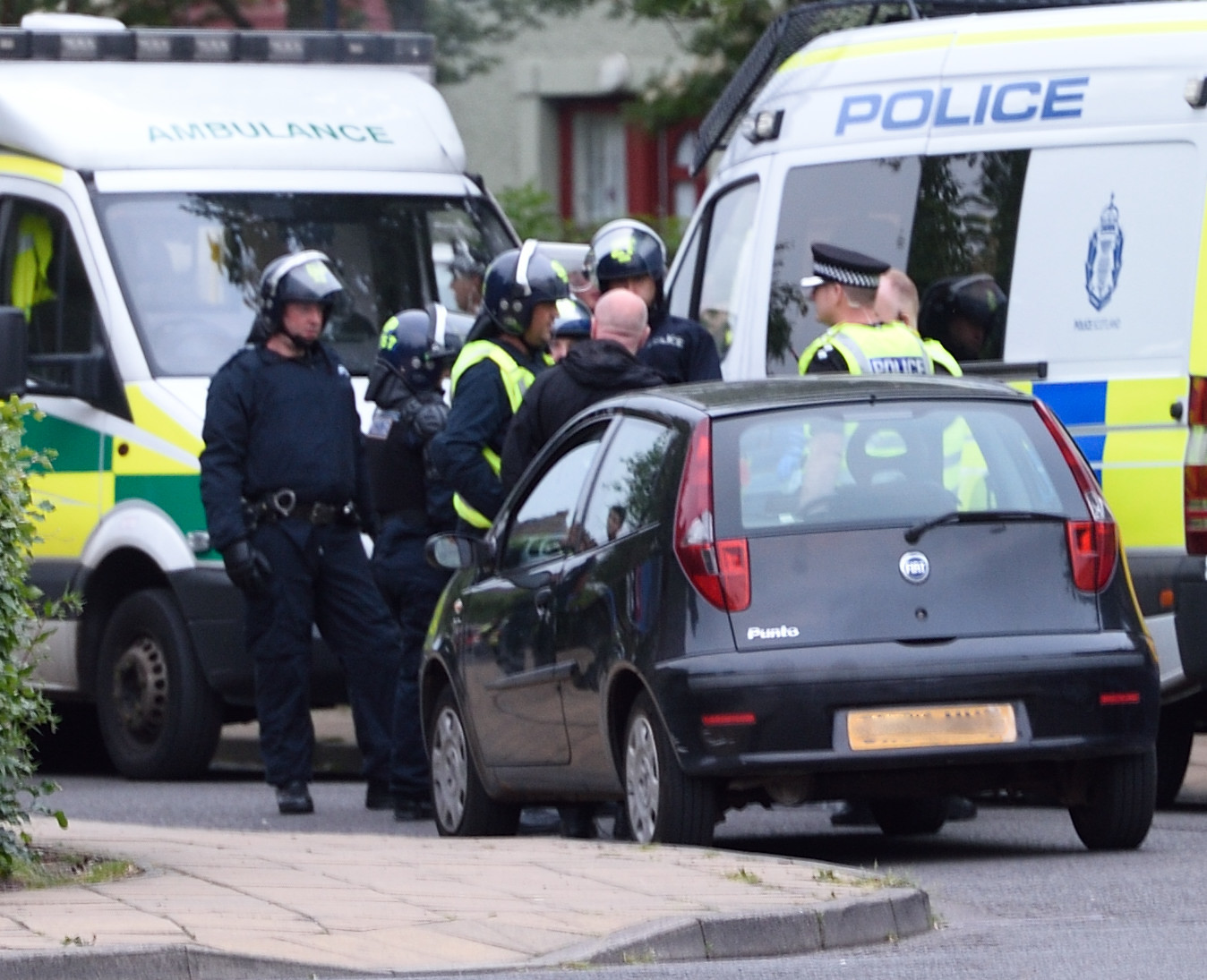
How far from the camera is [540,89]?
27453 mm

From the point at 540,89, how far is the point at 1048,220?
1761 centimetres

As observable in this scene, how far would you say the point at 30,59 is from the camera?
42.6 ft

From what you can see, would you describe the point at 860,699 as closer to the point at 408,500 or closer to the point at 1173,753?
the point at 1173,753

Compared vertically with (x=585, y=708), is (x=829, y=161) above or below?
above

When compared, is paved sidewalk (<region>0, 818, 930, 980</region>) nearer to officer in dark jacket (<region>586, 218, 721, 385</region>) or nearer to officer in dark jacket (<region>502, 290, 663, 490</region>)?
officer in dark jacket (<region>502, 290, 663, 490</region>)

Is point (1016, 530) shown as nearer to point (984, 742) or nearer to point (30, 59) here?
point (984, 742)

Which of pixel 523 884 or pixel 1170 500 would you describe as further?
pixel 1170 500

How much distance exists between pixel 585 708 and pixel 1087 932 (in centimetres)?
216

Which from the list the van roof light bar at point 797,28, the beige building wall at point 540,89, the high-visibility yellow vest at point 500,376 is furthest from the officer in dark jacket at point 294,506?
the beige building wall at point 540,89

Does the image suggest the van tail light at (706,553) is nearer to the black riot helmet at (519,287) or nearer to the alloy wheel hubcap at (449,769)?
the alloy wheel hubcap at (449,769)

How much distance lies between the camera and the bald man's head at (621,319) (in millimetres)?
9750

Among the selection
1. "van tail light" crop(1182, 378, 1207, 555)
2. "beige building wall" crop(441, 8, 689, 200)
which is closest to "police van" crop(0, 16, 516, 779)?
"van tail light" crop(1182, 378, 1207, 555)

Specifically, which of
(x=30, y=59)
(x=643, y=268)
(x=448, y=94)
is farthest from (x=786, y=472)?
(x=448, y=94)

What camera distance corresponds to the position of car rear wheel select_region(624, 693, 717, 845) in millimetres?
8047
